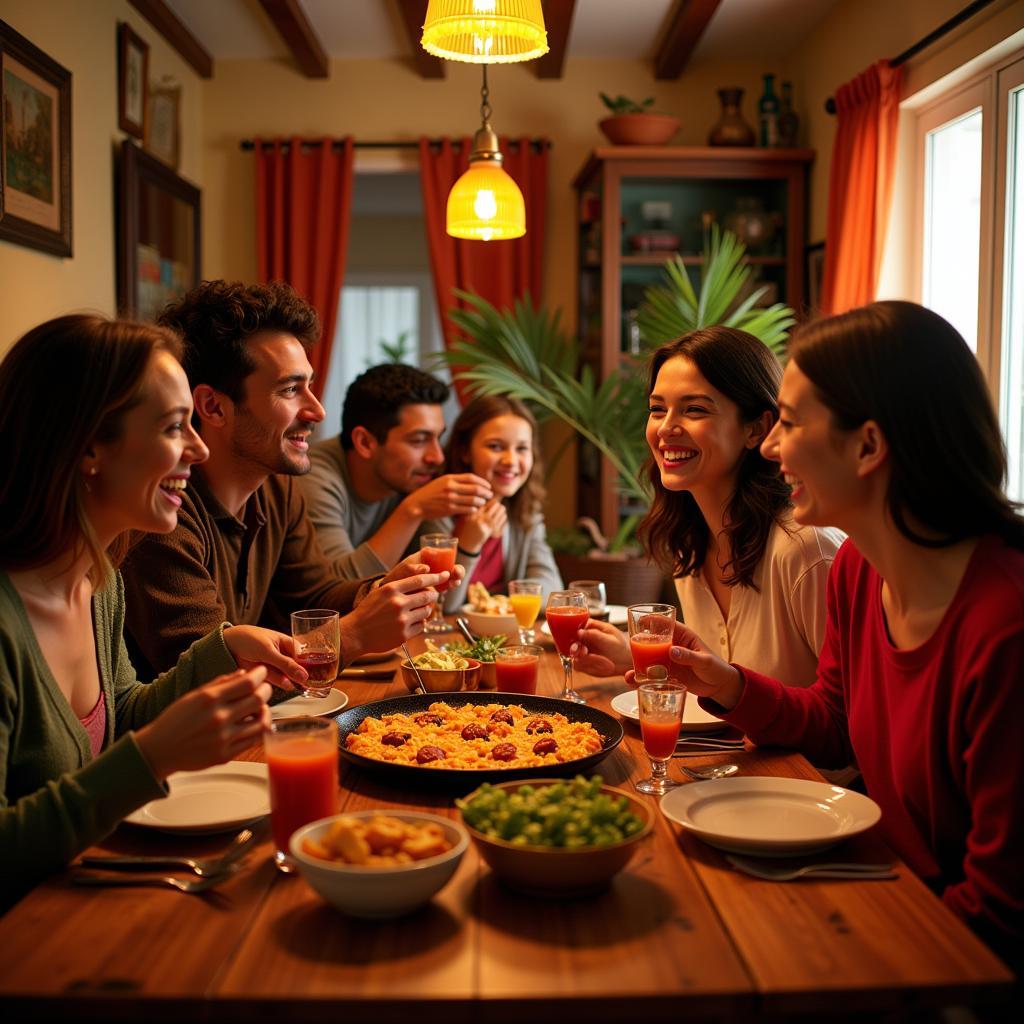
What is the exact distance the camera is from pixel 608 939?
1106mm

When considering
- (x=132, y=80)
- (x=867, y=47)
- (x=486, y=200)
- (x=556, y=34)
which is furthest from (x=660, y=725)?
(x=132, y=80)

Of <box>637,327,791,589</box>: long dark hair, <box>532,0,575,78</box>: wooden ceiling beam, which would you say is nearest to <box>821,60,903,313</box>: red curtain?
<box>532,0,575,78</box>: wooden ceiling beam

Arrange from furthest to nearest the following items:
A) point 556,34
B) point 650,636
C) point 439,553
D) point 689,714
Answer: point 556,34
point 439,553
point 689,714
point 650,636

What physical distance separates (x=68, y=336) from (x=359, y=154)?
14.9 feet

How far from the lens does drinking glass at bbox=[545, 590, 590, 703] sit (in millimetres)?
2020

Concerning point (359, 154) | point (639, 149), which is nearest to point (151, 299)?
point (359, 154)

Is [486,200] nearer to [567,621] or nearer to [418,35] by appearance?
[567,621]

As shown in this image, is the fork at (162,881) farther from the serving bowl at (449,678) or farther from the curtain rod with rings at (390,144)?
the curtain rod with rings at (390,144)

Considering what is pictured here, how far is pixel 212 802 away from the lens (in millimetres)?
1444

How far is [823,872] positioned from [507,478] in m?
2.46

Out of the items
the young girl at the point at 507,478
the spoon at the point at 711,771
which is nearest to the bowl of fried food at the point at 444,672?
the spoon at the point at 711,771

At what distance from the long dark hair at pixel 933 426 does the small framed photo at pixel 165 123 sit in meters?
4.31

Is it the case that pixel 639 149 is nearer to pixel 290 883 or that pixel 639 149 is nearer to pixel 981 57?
pixel 981 57

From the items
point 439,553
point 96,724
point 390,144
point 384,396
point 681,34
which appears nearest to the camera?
point 96,724
